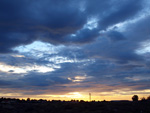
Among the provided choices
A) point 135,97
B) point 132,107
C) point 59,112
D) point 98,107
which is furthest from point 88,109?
point 135,97

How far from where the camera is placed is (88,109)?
164 ft

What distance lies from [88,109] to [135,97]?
239 feet

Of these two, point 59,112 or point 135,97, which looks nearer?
point 59,112

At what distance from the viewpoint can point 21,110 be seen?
5312 centimetres

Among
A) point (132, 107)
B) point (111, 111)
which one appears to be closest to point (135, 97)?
point (132, 107)

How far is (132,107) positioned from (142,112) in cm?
504

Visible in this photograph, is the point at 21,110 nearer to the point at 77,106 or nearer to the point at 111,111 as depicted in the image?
the point at 77,106

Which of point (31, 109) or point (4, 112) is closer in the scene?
point (4, 112)

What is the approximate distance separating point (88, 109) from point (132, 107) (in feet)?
34.8

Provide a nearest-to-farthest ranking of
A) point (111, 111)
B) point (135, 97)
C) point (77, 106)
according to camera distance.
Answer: point (111, 111)
point (77, 106)
point (135, 97)

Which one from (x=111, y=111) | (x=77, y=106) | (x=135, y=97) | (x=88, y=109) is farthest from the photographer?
(x=135, y=97)

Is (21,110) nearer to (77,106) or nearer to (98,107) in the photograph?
(77,106)

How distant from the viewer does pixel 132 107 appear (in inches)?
2044

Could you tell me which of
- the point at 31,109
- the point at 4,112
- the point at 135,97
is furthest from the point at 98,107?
the point at 135,97
